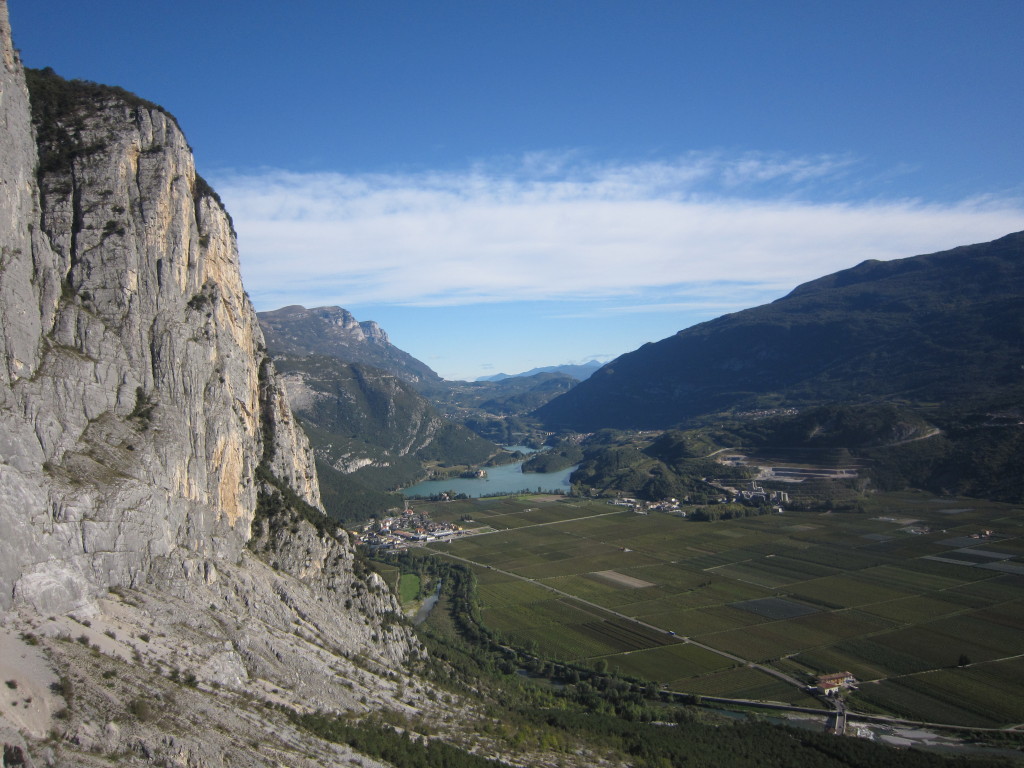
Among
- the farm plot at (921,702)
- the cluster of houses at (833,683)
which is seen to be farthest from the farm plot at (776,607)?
the farm plot at (921,702)

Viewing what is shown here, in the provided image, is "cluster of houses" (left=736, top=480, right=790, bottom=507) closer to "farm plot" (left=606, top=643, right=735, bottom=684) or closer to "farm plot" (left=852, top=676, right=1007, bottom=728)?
"farm plot" (left=606, top=643, right=735, bottom=684)

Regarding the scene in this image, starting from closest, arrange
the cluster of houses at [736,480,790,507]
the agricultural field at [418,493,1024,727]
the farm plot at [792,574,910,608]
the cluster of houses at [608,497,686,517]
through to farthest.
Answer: the agricultural field at [418,493,1024,727], the farm plot at [792,574,910,608], the cluster of houses at [736,480,790,507], the cluster of houses at [608,497,686,517]

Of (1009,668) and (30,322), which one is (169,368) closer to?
(30,322)

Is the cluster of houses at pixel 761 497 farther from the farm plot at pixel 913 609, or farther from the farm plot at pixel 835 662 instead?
the farm plot at pixel 835 662

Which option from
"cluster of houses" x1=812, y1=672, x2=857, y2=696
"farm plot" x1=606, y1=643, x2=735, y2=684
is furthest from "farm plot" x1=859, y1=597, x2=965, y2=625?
"farm plot" x1=606, y1=643, x2=735, y2=684

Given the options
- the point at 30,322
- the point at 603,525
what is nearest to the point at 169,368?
the point at 30,322

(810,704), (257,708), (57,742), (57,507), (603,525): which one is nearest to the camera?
(57,742)

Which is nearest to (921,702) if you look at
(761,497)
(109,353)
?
(109,353)
